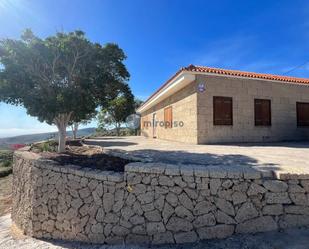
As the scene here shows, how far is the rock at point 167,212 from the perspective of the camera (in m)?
4.40

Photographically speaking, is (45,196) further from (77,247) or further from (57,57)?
(57,57)

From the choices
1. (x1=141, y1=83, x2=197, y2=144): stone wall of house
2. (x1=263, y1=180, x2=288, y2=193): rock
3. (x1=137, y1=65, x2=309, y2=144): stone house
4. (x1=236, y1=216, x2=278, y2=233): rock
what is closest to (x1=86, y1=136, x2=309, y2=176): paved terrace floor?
(x1=263, y1=180, x2=288, y2=193): rock

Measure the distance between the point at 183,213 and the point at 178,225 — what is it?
242 mm

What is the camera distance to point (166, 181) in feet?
14.7

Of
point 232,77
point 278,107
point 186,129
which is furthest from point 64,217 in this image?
point 278,107

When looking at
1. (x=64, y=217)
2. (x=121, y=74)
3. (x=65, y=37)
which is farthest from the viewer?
(x=121, y=74)

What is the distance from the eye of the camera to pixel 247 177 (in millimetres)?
4242

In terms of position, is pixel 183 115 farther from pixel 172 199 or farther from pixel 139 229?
pixel 139 229

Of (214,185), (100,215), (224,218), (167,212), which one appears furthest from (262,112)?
(100,215)

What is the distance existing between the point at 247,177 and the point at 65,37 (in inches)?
244

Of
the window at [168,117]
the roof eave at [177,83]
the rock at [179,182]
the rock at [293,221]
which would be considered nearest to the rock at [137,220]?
the rock at [179,182]

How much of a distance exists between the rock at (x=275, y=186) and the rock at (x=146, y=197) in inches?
83.9

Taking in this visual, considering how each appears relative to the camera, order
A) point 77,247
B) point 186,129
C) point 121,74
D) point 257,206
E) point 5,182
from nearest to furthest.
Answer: point 257,206, point 77,247, point 121,74, point 186,129, point 5,182

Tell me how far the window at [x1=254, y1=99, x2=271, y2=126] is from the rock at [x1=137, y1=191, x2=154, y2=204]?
8.14 meters
